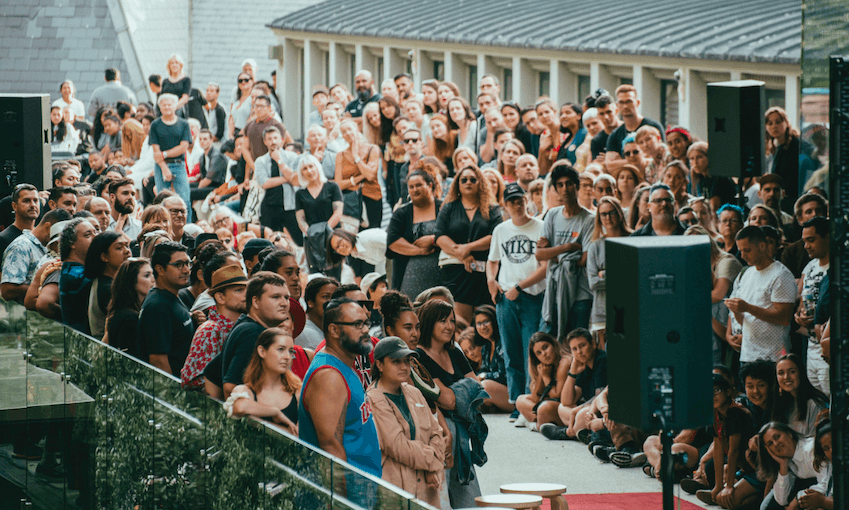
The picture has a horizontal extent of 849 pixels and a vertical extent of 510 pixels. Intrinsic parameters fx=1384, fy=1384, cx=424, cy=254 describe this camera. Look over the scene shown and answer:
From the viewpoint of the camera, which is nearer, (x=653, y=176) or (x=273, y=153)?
(x=653, y=176)

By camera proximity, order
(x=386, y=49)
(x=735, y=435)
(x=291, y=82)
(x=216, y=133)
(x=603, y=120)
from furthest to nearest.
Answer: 1. (x=291, y=82)
2. (x=386, y=49)
3. (x=216, y=133)
4. (x=603, y=120)
5. (x=735, y=435)

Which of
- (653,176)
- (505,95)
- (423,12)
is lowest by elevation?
(653,176)

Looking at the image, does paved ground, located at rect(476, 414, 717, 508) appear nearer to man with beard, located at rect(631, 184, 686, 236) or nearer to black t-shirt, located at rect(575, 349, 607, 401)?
black t-shirt, located at rect(575, 349, 607, 401)

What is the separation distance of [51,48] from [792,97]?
1805 centimetres

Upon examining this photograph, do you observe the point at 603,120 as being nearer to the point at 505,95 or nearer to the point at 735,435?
the point at 735,435

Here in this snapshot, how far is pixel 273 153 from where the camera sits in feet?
45.5

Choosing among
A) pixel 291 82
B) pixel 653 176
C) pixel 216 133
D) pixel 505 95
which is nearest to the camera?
pixel 653 176

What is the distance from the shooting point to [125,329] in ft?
24.7

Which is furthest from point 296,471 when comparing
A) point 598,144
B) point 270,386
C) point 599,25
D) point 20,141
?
point 599,25

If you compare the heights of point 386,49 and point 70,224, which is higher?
point 386,49

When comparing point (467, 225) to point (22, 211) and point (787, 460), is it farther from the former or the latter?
point (787, 460)

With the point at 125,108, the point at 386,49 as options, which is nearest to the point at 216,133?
the point at 125,108

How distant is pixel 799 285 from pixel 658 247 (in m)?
2.50

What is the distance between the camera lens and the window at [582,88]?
20328mm
